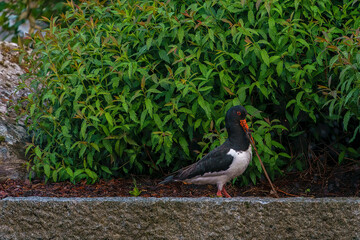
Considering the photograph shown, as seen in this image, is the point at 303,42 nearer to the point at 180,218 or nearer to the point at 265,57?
the point at 265,57

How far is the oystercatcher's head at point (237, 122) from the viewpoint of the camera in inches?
169

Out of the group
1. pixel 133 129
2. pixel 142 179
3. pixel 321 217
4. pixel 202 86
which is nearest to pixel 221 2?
pixel 202 86

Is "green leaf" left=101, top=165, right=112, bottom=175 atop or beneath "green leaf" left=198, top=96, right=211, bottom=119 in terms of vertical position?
beneath

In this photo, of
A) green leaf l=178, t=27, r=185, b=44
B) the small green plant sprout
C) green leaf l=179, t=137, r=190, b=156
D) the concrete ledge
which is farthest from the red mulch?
green leaf l=178, t=27, r=185, b=44

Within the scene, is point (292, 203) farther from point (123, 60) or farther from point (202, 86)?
point (123, 60)

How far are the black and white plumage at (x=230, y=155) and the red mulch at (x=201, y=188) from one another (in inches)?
21.3

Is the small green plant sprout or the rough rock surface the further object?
the rough rock surface

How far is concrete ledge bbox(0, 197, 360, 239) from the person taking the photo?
3438 millimetres

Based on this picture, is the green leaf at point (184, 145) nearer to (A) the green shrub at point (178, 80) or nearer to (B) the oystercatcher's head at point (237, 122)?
(A) the green shrub at point (178, 80)

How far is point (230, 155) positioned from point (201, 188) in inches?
42.3

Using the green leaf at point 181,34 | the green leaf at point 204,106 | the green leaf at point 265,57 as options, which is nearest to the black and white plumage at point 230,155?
the green leaf at point 204,106

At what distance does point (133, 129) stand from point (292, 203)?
2054 millimetres

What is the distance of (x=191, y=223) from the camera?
3525mm

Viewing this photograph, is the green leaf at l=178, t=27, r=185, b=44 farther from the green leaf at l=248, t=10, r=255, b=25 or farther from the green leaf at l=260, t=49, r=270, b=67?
the green leaf at l=260, t=49, r=270, b=67
